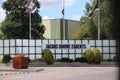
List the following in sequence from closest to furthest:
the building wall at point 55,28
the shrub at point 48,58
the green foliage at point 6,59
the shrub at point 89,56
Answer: the shrub at point 48,58, the green foliage at point 6,59, the shrub at point 89,56, the building wall at point 55,28

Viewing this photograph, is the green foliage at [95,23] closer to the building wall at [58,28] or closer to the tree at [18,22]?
the tree at [18,22]

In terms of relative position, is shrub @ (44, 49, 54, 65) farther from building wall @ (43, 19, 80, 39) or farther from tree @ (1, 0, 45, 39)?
building wall @ (43, 19, 80, 39)

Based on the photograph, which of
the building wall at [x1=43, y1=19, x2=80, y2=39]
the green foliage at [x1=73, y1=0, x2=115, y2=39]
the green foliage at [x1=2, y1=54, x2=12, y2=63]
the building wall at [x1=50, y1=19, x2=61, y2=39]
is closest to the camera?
the green foliage at [x1=2, y1=54, x2=12, y2=63]

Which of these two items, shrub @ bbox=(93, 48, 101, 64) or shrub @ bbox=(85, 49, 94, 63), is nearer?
shrub @ bbox=(85, 49, 94, 63)

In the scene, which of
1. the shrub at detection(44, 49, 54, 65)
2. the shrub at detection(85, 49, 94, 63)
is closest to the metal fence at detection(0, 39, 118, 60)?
the shrub at detection(85, 49, 94, 63)

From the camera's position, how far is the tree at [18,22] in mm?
73938

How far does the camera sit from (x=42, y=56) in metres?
45.4

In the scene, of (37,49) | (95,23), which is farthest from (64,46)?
(95,23)

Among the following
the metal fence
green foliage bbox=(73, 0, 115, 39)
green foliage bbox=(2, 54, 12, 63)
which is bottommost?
green foliage bbox=(2, 54, 12, 63)

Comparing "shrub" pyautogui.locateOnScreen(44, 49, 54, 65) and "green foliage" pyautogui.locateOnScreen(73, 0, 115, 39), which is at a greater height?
"green foliage" pyautogui.locateOnScreen(73, 0, 115, 39)

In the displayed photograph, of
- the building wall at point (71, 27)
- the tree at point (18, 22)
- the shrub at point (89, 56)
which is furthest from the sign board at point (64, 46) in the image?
the building wall at point (71, 27)

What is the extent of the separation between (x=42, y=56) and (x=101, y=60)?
6.79 m

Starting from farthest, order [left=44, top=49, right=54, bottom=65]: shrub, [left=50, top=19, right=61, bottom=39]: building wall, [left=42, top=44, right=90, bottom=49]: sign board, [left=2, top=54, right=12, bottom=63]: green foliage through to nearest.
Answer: [left=50, top=19, right=61, bottom=39]: building wall → [left=42, top=44, right=90, bottom=49]: sign board → [left=2, top=54, right=12, bottom=63]: green foliage → [left=44, top=49, right=54, bottom=65]: shrub

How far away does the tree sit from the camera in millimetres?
73938
